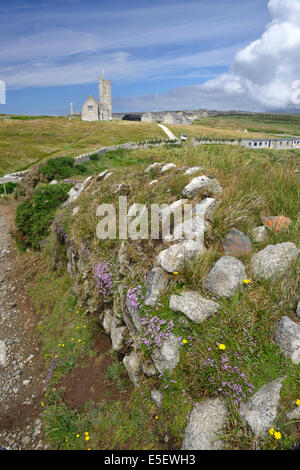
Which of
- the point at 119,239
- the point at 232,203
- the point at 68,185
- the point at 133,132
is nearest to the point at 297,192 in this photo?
the point at 232,203

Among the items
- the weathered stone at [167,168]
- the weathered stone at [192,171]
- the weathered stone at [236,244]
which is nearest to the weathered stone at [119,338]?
the weathered stone at [236,244]

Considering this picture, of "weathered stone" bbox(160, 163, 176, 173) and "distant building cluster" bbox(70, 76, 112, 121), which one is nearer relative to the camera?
"weathered stone" bbox(160, 163, 176, 173)

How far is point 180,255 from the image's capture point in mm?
4930

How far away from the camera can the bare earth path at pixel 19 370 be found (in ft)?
16.7

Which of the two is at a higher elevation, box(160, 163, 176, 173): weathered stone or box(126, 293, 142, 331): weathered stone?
box(160, 163, 176, 173): weathered stone

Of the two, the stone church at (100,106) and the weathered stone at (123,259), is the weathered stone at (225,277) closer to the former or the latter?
the weathered stone at (123,259)

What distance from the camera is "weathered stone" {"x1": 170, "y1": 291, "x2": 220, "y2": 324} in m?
4.17

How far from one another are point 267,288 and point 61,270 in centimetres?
713

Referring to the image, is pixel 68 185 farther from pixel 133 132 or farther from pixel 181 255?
pixel 133 132

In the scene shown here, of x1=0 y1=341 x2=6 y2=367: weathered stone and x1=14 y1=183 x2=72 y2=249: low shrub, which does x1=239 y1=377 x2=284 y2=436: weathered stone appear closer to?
x1=0 y1=341 x2=6 y2=367: weathered stone

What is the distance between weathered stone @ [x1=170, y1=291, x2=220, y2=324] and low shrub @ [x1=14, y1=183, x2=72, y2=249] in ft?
30.4

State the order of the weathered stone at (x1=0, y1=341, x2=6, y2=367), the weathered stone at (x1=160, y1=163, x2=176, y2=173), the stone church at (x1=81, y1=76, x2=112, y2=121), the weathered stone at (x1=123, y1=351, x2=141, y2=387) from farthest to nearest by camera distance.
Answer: the stone church at (x1=81, y1=76, x2=112, y2=121), the weathered stone at (x1=160, y1=163, x2=176, y2=173), the weathered stone at (x1=0, y1=341, x2=6, y2=367), the weathered stone at (x1=123, y1=351, x2=141, y2=387)

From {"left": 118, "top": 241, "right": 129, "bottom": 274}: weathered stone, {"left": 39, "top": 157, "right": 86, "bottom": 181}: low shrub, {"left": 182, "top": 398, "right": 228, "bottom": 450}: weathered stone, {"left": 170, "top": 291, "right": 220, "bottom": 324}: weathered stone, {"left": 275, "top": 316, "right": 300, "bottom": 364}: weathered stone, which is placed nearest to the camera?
{"left": 182, "top": 398, "right": 228, "bottom": 450}: weathered stone

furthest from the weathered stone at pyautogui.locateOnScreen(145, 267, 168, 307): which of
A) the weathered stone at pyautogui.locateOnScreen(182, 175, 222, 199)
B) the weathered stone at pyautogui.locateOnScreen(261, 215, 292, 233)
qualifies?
the weathered stone at pyautogui.locateOnScreen(261, 215, 292, 233)
